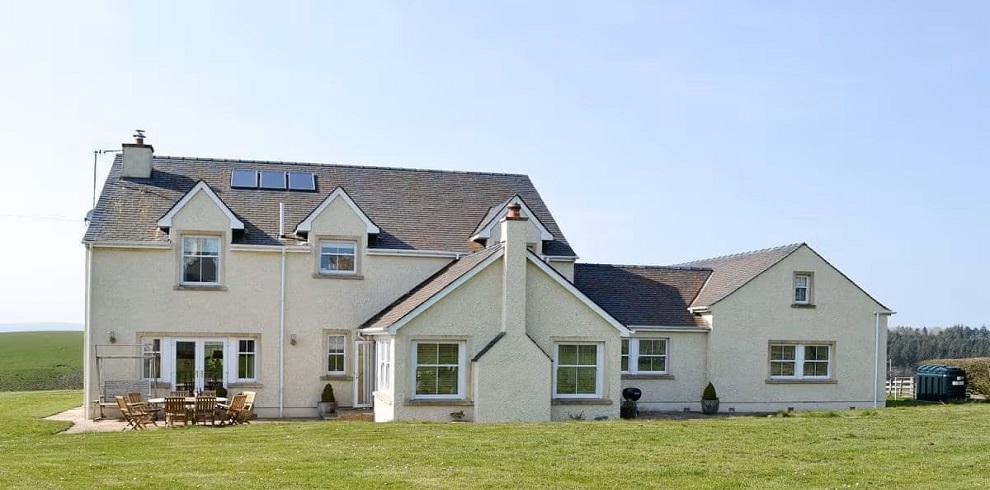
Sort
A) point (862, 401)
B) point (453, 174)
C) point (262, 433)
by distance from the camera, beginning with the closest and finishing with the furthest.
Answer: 1. point (262, 433)
2. point (862, 401)
3. point (453, 174)

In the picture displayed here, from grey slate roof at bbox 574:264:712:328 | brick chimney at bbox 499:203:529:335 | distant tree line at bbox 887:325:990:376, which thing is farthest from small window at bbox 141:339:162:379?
distant tree line at bbox 887:325:990:376

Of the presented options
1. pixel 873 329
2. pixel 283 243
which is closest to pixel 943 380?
pixel 873 329

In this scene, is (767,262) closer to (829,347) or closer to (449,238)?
(829,347)

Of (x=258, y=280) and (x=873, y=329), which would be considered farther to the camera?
(x=873, y=329)

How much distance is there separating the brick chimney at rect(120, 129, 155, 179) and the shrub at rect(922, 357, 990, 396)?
3178cm

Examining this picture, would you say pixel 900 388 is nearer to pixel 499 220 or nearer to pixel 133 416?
pixel 499 220

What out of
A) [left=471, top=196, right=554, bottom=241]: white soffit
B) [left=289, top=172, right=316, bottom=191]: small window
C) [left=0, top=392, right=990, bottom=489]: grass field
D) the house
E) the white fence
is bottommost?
the white fence

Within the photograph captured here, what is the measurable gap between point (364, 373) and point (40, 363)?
43.6 meters

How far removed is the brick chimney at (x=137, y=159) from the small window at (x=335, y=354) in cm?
840

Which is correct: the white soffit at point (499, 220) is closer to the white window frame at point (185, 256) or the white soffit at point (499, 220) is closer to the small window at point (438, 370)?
the small window at point (438, 370)

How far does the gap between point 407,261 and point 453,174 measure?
18.8 ft

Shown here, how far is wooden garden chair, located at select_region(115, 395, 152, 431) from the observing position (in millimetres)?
24938

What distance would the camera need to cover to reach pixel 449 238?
106ft

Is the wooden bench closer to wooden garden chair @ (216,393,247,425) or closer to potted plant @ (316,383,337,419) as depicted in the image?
wooden garden chair @ (216,393,247,425)
